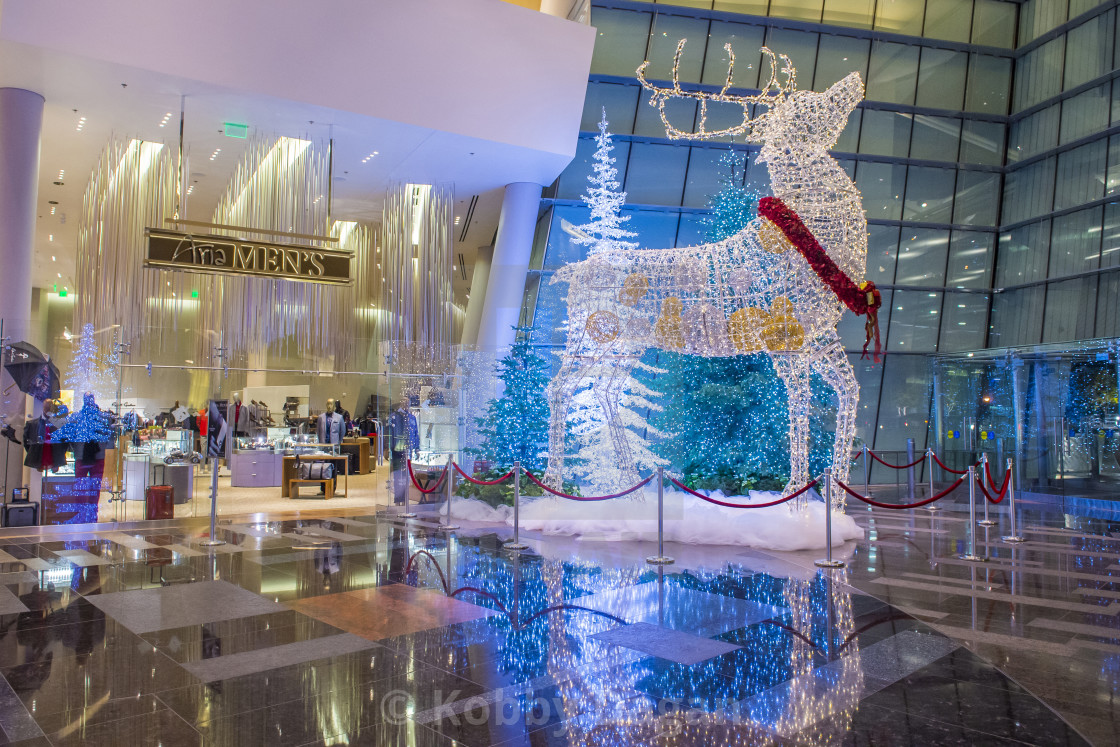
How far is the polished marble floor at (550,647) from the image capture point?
358 centimetres

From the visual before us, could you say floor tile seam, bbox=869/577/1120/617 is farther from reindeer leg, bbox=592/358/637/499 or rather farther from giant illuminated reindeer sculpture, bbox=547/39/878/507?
reindeer leg, bbox=592/358/637/499

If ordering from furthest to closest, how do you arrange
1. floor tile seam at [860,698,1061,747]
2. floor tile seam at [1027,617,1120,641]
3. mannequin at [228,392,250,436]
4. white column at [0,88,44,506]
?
mannequin at [228,392,250,436] → white column at [0,88,44,506] → floor tile seam at [1027,617,1120,641] → floor tile seam at [860,698,1061,747]

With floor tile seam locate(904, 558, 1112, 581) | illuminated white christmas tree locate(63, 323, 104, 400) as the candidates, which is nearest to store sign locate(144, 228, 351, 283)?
illuminated white christmas tree locate(63, 323, 104, 400)

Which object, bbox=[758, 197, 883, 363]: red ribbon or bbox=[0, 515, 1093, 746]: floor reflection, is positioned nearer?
bbox=[0, 515, 1093, 746]: floor reflection

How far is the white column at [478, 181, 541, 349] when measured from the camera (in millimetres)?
13723

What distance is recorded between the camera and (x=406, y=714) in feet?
12.0

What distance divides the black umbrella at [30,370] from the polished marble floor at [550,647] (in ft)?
7.19

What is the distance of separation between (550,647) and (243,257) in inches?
305

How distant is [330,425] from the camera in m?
14.5

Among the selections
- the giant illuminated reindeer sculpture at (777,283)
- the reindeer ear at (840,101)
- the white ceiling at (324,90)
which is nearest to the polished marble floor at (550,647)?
the giant illuminated reindeer sculpture at (777,283)

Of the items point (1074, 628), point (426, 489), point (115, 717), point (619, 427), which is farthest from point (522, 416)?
point (115, 717)

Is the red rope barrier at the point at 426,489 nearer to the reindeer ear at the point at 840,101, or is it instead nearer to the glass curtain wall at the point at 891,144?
the reindeer ear at the point at 840,101

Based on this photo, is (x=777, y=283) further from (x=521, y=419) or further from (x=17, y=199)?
(x=17, y=199)

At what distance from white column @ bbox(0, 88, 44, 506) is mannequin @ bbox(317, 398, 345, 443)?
197 inches
